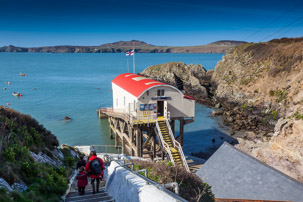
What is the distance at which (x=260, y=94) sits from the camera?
4800 cm

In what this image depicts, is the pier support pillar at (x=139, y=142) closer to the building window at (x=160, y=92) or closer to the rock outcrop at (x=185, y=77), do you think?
the building window at (x=160, y=92)

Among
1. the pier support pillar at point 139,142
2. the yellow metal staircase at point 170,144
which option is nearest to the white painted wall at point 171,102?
the yellow metal staircase at point 170,144

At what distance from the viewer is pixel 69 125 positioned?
3747 centimetres

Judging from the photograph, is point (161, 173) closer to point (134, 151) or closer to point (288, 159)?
point (288, 159)

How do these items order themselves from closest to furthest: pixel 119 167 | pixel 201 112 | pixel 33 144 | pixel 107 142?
pixel 119 167 < pixel 33 144 < pixel 107 142 < pixel 201 112

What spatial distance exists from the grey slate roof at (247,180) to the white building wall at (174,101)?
28.7 ft

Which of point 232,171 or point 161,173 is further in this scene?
point 232,171

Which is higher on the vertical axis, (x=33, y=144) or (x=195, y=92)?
(x=33, y=144)

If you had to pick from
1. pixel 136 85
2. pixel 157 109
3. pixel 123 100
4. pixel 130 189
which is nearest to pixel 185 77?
pixel 123 100

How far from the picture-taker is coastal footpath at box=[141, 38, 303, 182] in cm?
1709

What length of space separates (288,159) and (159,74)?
191 feet

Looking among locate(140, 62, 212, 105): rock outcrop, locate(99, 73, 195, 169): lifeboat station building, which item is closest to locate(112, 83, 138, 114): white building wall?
locate(99, 73, 195, 169): lifeboat station building

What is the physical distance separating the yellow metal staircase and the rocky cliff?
5646 mm

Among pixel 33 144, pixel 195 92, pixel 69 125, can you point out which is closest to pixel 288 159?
pixel 33 144
